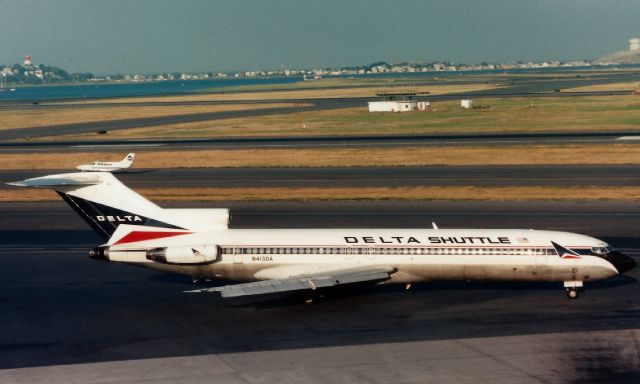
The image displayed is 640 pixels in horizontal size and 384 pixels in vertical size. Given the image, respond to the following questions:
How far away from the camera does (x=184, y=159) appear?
85.1 meters

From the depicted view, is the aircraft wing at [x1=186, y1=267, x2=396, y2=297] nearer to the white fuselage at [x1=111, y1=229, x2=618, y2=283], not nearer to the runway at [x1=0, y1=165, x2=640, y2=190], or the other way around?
the white fuselage at [x1=111, y1=229, x2=618, y2=283]

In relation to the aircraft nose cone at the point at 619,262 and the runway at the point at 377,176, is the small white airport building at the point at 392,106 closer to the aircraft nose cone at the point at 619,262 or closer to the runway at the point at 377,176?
the runway at the point at 377,176

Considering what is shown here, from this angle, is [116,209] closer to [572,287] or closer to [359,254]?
[359,254]

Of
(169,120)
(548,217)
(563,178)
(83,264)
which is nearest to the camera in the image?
(83,264)

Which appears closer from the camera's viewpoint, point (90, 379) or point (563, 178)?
point (90, 379)

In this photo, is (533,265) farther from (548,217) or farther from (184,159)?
(184,159)

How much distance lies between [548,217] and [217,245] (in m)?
25.4

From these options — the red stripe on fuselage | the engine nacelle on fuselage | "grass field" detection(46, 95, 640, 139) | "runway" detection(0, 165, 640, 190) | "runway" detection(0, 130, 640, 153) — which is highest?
"grass field" detection(46, 95, 640, 139)

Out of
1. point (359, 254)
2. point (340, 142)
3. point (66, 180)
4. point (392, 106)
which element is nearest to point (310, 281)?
point (359, 254)

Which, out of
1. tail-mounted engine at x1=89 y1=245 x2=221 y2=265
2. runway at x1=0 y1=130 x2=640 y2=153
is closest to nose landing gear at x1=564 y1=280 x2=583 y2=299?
tail-mounted engine at x1=89 y1=245 x2=221 y2=265

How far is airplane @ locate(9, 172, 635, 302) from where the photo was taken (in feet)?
113

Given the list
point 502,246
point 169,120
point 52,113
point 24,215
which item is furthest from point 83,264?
point 52,113

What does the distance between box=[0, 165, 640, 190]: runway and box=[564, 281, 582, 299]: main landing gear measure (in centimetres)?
2991

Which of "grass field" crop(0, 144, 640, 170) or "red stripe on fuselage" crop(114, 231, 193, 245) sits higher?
"grass field" crop(0, 144, 640, 170)
